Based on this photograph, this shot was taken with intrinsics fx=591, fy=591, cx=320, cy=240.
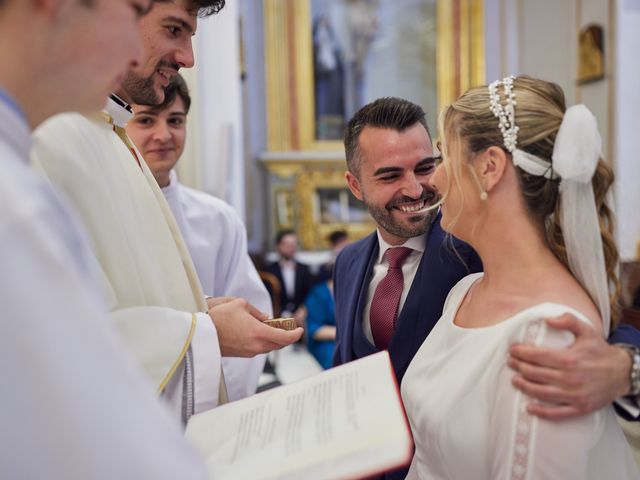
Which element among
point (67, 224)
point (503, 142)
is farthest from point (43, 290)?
point (503, 142)

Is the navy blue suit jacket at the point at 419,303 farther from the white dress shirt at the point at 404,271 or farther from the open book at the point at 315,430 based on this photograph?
Result: the open book at the point at 315,430

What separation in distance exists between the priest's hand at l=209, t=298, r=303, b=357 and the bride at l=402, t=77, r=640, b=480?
0.40 meters

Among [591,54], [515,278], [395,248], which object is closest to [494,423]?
[515,278]

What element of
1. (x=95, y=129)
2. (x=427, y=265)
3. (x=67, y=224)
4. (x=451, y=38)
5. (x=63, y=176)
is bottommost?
(x=427, y=265)

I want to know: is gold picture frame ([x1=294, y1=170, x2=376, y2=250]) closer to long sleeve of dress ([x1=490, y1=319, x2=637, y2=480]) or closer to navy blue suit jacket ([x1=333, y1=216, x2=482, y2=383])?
navy blue suit jacket ([x1=333, y1=216, x2=482, y2=383])

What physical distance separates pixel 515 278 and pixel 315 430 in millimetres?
705

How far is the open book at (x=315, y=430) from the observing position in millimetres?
894

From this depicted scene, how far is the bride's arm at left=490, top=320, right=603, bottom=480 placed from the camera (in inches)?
49.3

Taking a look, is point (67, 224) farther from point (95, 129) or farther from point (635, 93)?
point (635, 93)

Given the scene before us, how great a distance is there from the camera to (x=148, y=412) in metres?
0.70

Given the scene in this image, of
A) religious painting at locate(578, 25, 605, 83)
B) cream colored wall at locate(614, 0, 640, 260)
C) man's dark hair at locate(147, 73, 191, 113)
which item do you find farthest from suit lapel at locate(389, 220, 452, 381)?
religious painting at locate(578, 25, 605, 83)

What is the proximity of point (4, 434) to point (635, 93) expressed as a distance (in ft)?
24.3

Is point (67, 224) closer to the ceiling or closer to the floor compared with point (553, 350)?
closer to the ceiling

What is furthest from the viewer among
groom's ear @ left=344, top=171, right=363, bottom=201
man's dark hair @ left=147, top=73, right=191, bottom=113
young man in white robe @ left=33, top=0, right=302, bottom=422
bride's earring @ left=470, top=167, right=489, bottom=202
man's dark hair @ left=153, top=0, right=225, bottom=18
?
man's dark hair @ left=147, top=73, right=191, bottom=113
